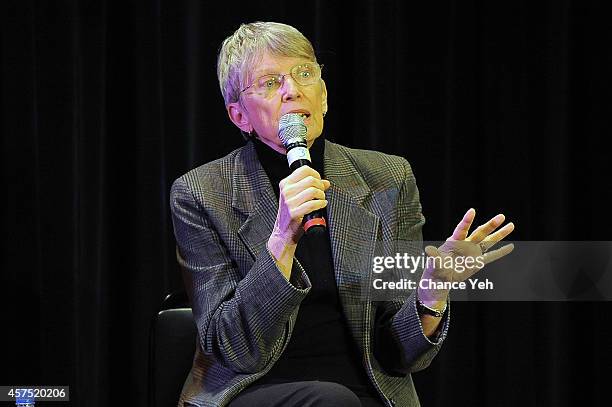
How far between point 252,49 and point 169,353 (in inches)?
26.2

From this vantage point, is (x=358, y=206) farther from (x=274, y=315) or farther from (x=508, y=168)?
(x=508, y=168)

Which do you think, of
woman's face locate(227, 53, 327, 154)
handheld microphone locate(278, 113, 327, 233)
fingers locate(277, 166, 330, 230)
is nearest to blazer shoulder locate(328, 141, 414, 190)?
woman's face locate(227, 53, 327, 154)

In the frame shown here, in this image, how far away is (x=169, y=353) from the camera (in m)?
1.88

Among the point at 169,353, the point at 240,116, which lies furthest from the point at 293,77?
the point at 169,353

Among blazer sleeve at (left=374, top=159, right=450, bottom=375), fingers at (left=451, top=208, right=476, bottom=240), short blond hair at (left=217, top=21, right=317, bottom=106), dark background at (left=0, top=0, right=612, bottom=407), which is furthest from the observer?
dark background at (left=0, top=0, right=612, bottom=407)

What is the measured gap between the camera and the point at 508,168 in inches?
108

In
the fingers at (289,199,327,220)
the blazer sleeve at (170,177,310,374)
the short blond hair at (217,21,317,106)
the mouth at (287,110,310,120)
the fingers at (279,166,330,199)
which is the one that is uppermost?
the short blond hair at (217,21,317,106)

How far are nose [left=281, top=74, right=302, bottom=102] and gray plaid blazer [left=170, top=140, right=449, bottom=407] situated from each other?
19cm

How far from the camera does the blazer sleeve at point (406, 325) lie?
1.68 meters

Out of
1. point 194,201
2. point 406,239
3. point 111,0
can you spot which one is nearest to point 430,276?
point 406,239

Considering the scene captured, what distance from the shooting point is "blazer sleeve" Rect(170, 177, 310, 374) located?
158 centimetres

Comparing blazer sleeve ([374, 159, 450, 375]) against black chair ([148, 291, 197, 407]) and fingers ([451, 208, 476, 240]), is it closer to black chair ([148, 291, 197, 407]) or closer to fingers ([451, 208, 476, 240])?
fingers ([451, 208, 476, 240])

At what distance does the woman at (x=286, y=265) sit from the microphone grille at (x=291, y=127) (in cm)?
8

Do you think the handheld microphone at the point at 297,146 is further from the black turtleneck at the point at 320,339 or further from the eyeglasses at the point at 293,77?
the black turtleneck at the point at 320,339
